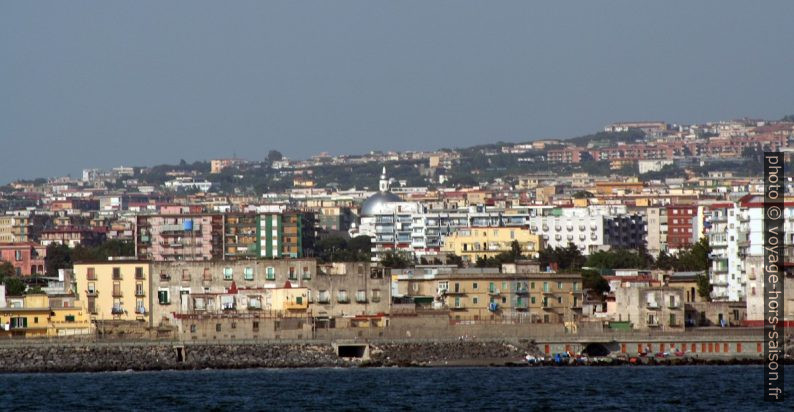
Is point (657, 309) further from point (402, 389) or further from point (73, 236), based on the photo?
point (73, 236)

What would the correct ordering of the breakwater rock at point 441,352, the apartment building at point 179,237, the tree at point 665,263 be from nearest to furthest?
the breakwater rock at point 441,352
the tree at point 665,263
the apartment building at point 179,237

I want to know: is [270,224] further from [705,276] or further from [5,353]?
[5,353]

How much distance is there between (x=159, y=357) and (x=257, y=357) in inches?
121

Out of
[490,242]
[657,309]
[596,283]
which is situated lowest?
[657,309]

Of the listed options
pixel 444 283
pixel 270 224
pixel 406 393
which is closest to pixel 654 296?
pixel 444 283

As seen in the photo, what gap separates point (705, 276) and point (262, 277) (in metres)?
20.4

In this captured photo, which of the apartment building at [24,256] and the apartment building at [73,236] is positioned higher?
the apartment building at [73,236]

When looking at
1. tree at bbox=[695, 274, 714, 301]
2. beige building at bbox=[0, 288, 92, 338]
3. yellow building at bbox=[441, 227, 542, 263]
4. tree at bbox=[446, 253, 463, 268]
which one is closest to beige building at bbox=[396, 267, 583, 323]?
tree at bbox=[695, 274, 714, 301]

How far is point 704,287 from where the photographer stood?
9006 centimetres

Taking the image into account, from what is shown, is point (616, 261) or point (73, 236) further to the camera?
point (73, 236)

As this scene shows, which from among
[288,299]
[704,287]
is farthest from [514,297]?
[704,287]

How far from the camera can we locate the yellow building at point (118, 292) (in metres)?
80.6

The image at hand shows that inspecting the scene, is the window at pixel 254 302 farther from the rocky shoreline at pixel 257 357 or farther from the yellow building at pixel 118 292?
the rocky shoreline at pixel 257 357

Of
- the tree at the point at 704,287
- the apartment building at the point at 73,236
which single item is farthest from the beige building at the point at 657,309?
the apartment building at the point at 73,236
